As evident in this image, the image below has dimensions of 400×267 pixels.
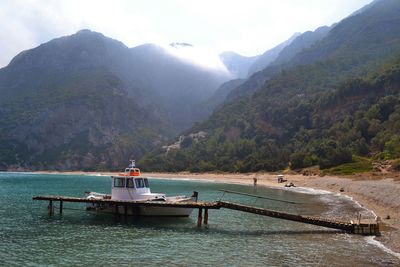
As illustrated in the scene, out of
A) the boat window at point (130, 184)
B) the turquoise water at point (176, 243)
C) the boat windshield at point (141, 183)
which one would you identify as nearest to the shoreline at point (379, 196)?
the turquoise water at point (176, 243)

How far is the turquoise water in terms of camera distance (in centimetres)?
2697

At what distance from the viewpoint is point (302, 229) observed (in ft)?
127

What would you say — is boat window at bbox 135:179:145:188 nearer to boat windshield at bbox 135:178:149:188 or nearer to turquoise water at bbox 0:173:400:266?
boat windshield at bbox 135:178:149:188

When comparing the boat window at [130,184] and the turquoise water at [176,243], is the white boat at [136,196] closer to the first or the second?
the boat window at [130,184]

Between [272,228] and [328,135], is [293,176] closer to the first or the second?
[328,135]

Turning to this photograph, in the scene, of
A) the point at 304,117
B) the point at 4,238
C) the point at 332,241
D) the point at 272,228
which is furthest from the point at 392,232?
the point at 304,117

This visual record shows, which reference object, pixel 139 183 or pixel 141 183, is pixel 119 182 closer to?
pixel 139 183

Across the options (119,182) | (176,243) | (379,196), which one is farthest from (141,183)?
(379,196)

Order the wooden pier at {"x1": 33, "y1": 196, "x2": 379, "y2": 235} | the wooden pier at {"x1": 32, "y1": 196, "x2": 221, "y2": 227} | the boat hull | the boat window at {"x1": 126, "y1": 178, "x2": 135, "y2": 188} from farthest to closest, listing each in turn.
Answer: the boat window at {"x1": 126, "y1": 178, "x2": 135, "y2": 188} → the boat hull → the wooden pier at {"x1": 32, "y1": 196, "x2": 221, "y2": 227} → the wooden pier at {"x1": 33, "y1": 196, "x2": 379, "y2": 235}

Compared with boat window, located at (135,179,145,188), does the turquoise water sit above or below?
below

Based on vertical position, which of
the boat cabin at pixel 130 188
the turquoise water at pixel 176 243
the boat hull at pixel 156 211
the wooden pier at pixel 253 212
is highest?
the boat cabin at pixel 130 188

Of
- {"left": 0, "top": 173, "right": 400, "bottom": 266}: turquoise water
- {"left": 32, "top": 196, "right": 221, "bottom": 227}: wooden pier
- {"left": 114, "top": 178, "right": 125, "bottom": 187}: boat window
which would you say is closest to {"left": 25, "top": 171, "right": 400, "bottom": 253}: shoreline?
{"left": 0, "top": 173, "right": 400, "bottom": 266}: turquoise water

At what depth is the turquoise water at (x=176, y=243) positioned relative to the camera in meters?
27.0

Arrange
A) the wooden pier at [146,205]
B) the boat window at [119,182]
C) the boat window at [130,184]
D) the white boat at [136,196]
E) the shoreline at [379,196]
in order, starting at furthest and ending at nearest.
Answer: the boat window at [119,182]
the boat window at [130,184]
the white boat at [136,196]
the wooden pier at [146,205]
the shoreline at [379,196]
